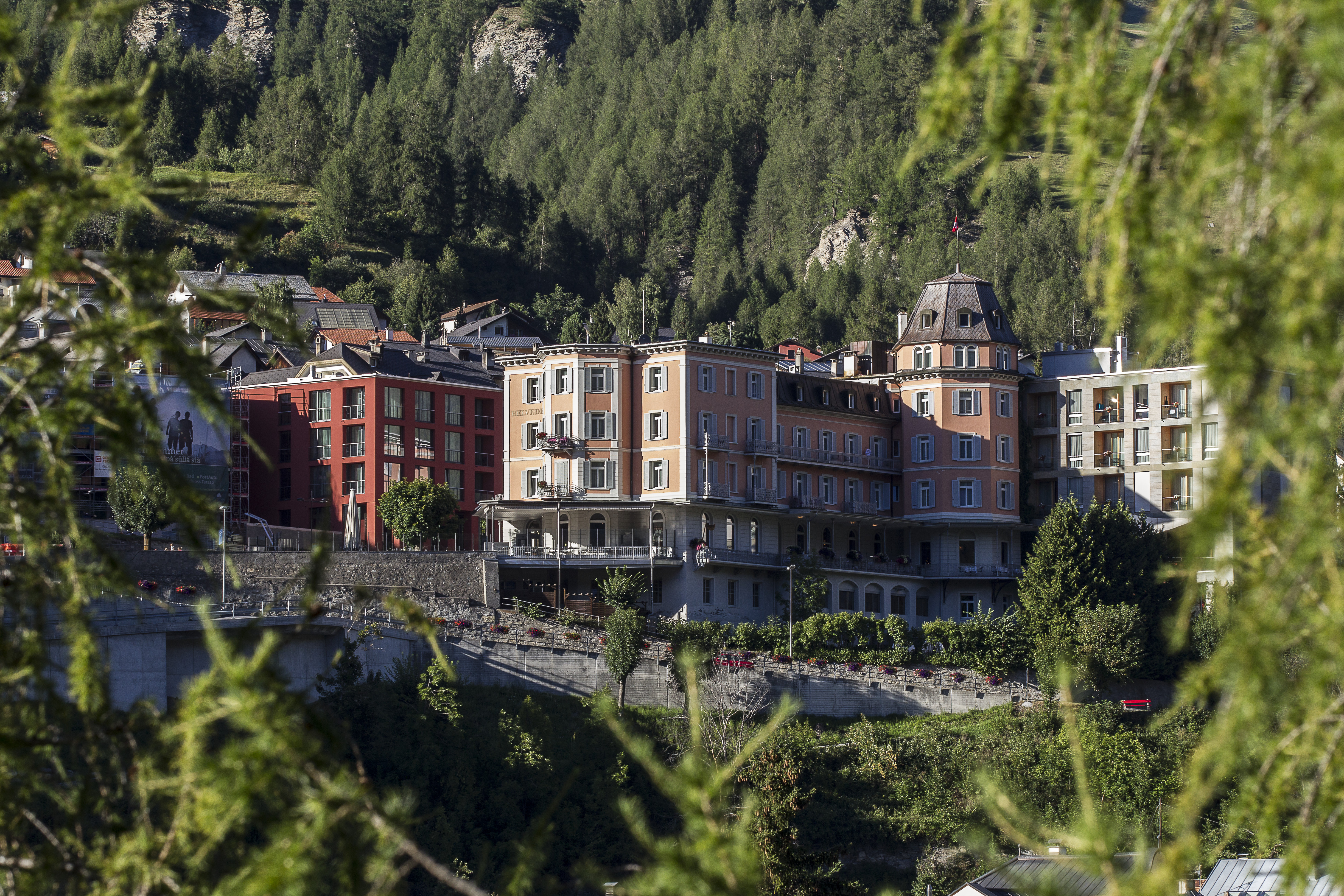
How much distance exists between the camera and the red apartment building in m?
102

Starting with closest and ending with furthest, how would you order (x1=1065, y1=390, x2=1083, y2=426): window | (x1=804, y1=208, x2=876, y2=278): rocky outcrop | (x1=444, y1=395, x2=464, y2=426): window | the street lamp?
the street lamp
(x1=1065, y1=390, x2=1083, y2=426): window
(x1=444, y1=395, x2=464, y2=426): window
(x1=804, y1=208, x2=876, y2=278): rocky outcrop

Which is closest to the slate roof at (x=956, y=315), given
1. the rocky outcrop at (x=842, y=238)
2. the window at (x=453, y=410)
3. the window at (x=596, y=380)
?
the window at (x=596, y=380)

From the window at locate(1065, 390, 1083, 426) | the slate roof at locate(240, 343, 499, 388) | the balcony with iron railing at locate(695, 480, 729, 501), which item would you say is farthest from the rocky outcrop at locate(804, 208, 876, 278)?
the balcony with iron railing at locate(695, 480, 729, 501)

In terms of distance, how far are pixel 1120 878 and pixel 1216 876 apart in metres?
50.0

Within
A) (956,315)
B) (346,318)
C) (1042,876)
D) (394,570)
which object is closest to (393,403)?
(394,570)

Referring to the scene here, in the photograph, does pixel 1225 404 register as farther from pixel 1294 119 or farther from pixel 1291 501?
pixel 1294 119

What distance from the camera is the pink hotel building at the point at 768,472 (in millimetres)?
93562

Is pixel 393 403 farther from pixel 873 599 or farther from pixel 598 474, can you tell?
pixel 873 599

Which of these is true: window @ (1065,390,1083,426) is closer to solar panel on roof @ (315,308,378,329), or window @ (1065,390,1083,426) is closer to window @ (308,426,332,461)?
window @ (308,426,332,461)

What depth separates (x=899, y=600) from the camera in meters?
100

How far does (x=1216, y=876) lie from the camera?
5653 cm

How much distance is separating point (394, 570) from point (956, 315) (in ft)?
115

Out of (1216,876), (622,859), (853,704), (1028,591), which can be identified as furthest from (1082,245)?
(1028,591)

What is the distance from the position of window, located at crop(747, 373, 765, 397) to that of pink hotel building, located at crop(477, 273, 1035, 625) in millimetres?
80
